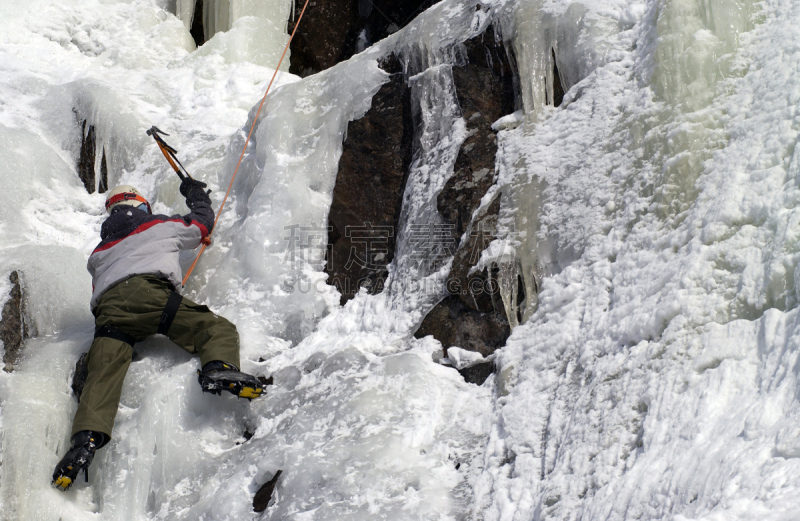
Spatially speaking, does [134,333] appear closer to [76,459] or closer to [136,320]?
[136,320]

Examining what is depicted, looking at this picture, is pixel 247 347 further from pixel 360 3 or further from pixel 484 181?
pixel 360 3

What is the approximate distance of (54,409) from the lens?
10.2 feet

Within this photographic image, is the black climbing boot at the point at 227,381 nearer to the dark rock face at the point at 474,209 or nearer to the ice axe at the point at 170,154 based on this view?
the dark rock face at the point at 474,209

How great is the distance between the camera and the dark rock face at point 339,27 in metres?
6.54

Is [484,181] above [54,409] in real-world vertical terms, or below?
above

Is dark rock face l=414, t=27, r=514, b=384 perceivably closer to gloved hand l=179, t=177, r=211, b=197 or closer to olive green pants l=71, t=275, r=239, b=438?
olive green pants l=71, t=275, r=239, b=438

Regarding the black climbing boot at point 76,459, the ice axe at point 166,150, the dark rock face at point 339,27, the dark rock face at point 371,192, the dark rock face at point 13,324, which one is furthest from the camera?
the dark rock face at point 339,27

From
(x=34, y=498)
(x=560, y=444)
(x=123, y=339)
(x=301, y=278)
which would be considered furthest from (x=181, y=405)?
(x=560, y=444)

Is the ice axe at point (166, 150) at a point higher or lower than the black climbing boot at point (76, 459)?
higher

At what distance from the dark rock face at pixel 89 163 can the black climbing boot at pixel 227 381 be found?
268 cm

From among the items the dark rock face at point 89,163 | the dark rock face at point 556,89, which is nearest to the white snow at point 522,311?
the dark rock face at point 556,89

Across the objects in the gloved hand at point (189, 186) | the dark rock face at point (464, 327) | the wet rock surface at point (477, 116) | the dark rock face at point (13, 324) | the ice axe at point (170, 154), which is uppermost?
the wet rock surface at point (477, 116)

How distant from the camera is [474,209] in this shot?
336 cm

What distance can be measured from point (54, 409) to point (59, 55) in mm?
4243
